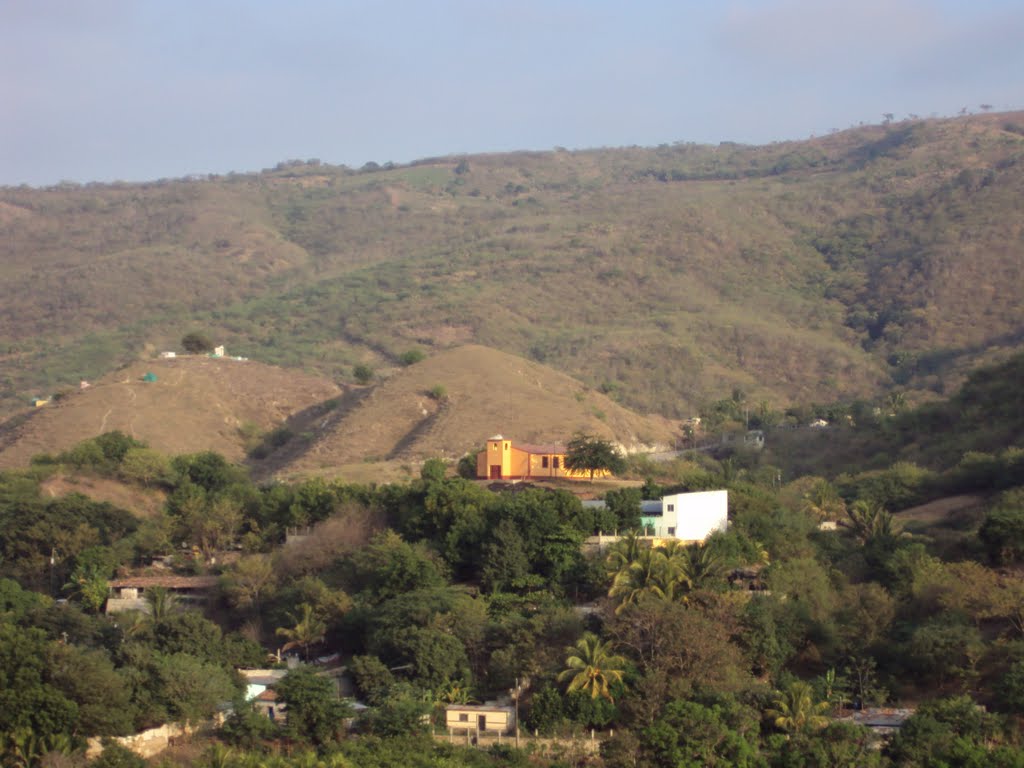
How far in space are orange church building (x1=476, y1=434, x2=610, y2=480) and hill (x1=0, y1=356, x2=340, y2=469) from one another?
2176cm

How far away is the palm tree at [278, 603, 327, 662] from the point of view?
45.1m

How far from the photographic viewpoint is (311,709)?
125ft

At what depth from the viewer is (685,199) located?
18175 cm

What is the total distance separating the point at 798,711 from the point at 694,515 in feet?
47.1

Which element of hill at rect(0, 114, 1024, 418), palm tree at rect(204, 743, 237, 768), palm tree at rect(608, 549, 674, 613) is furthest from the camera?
hill at rect(0, 114, 1024, 418)

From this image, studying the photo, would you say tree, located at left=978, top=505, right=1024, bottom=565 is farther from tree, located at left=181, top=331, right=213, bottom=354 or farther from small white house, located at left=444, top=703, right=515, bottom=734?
tree, located at left=181, top=331, right=213, bottom=354

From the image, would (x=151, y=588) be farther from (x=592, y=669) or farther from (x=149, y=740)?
(x=592, y=669)

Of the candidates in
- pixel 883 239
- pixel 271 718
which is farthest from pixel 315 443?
pixel 883 239

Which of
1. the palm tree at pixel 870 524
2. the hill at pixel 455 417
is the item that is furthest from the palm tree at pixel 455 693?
the hill at pixel 455 417

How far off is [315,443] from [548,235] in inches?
3826

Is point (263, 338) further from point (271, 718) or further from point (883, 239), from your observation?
point (271, 718)

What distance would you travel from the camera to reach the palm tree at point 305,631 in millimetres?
45094

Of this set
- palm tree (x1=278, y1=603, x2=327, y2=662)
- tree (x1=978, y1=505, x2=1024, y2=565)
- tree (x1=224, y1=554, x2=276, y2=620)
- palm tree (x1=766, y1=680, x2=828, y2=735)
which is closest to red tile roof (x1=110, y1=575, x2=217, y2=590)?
tree (x1=224, y1=554, x2=276, y2=620)

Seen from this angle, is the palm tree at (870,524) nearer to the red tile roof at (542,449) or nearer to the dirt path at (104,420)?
the red tile roof at (542,449)
